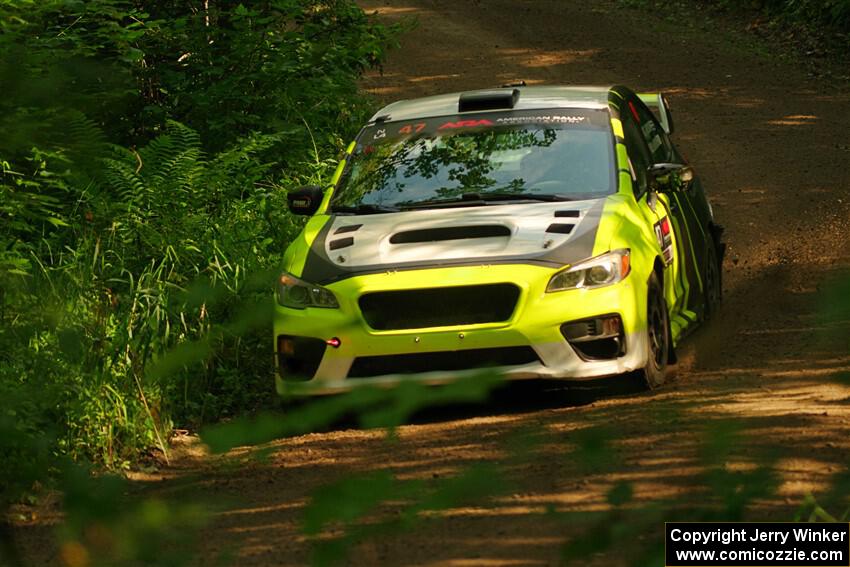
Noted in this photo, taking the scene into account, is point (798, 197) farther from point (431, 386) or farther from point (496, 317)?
point (431, 386)

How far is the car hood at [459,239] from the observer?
23.6ft

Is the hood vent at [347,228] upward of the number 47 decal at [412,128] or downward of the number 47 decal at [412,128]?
downward

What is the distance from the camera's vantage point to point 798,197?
14.4 meters

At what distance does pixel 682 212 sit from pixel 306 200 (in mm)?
2444

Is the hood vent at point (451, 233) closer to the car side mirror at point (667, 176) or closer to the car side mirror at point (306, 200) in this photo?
the car side mirror at point (306, 200)

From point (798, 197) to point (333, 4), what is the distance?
512cm

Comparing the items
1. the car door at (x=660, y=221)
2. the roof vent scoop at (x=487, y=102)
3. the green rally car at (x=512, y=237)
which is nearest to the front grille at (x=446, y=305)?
the green rally car at (x=512, y=237)

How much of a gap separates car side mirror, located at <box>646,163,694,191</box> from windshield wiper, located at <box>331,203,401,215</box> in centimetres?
160

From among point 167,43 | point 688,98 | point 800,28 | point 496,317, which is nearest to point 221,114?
point 167,43

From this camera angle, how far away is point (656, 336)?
25.0 feet

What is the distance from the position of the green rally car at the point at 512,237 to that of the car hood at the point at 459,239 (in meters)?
0.01

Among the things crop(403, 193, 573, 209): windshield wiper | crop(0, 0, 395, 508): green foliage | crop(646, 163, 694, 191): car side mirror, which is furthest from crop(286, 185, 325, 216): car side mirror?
crop(646, 163, 694, 191): car side mirror

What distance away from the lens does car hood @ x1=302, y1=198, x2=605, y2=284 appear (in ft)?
23.6

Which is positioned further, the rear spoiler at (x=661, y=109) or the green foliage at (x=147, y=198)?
the rear spoiler at (x=661, y=109)
